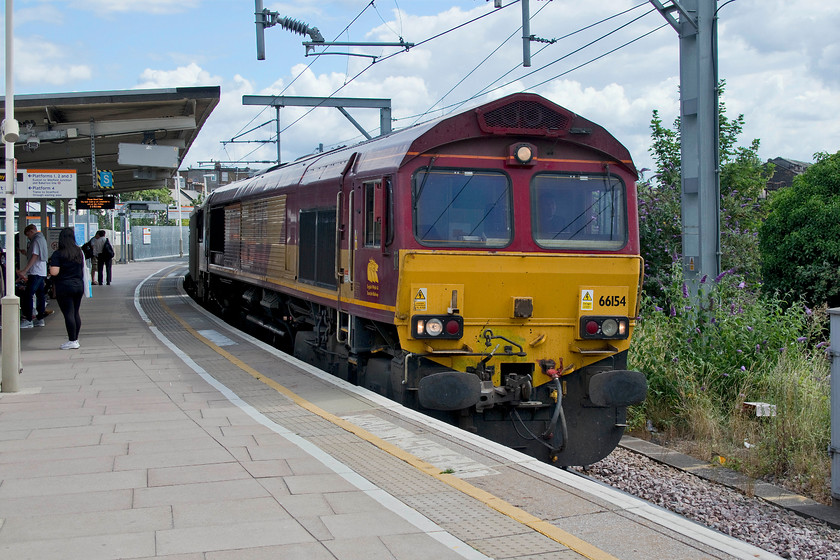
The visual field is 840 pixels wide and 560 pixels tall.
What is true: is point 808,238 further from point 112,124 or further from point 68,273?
point 112,124

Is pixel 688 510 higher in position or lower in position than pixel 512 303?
lower

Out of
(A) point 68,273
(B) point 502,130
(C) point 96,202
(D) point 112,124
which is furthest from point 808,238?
(C) point 96,202

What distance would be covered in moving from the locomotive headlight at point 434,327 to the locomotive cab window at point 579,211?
1285 millimetres

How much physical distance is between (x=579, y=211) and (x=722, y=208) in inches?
299

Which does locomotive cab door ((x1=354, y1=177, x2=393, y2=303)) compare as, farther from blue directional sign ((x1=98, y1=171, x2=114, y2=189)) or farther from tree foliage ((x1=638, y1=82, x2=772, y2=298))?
blue directional sign ((x1=98, y1=171, x2=114, y2=189))

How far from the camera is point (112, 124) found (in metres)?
14.9

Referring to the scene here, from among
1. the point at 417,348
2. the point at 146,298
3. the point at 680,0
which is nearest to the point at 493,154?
the point at 417,348

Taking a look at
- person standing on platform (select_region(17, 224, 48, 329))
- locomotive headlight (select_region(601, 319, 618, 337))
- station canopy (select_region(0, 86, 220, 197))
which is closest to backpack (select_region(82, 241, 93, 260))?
station canopy (select_region(0, 86, 220, 197))

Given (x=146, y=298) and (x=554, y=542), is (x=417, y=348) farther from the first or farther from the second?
(x=146, y=298)

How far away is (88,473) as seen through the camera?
5863 millimetres

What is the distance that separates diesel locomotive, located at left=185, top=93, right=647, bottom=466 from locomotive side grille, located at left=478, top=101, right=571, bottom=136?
0.01m

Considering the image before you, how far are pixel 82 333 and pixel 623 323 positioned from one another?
396 inches

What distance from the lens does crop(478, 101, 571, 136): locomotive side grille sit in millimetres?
8250

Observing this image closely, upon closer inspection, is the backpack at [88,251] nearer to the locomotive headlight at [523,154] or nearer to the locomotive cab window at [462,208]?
the locomotive cab window at [462,208]
